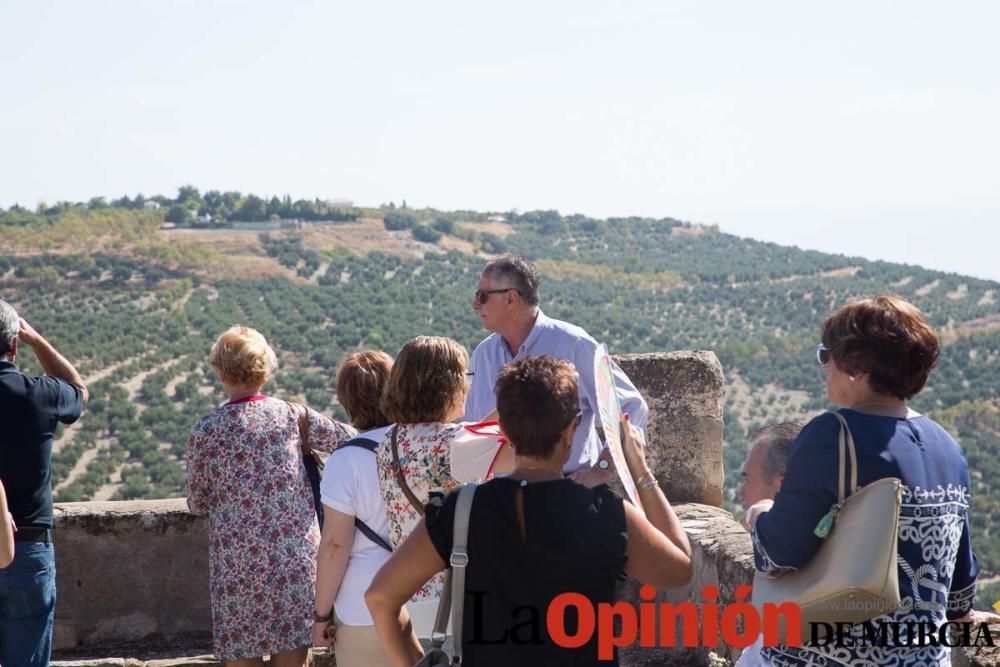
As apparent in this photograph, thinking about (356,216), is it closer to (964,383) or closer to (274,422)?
(964,383)

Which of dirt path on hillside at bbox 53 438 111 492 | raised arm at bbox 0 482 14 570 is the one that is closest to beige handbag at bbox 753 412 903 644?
raised arm at bbox 0 482 14 570

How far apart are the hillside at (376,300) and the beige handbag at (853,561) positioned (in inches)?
730

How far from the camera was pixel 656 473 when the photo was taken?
5.21 meters

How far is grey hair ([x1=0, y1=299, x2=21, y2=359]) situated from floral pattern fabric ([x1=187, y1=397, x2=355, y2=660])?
2.09ft

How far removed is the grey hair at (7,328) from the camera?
321 cm

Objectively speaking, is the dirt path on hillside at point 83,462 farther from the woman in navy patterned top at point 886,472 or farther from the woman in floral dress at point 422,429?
the woman in navy patterned top at point 886,472

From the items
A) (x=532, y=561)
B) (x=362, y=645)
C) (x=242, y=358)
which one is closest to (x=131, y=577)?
(x=242, y=358)

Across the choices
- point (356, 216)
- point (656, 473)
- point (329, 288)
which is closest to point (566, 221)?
point (356, 216)

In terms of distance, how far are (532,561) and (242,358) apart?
5.55 feet

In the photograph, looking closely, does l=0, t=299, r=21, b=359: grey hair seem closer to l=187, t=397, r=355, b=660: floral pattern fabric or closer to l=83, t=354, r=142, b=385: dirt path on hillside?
l=187, t=397, r=355, b=660: floral pattern fabric

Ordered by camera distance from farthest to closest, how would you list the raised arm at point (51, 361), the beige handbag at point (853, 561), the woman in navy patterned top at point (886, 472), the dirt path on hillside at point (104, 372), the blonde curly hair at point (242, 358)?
1. the dirt path on hillside at point (104, 372)
2. the blonde curly hair at point (242, 358)
3. the raised arm at point (51, 361)
4. the woman in navy patterned top at point (886, 472)
5. the beige handbag at point (853, 561)

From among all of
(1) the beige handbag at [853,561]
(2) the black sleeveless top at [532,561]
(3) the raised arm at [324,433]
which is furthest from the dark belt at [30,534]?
(1) the beige handbag at [853,561]

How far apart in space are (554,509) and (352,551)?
107cm

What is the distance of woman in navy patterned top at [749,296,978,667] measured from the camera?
2305mm
